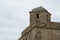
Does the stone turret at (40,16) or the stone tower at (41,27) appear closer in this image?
the stone tower at (41,27)

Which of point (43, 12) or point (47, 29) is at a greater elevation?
point (43, 12)

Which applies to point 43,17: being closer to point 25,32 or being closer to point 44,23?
point 44,23

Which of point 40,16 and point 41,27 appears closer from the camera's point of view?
point 41,27

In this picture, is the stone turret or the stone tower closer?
the stone tower

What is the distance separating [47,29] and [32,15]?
3.59 metres

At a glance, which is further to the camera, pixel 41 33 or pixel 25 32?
pixel 25 32

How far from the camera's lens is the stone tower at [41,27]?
135ft

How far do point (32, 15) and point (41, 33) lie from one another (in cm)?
376

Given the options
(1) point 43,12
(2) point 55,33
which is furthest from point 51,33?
(1) point 43,12

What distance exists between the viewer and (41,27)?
4141cm

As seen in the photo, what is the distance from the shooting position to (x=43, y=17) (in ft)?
139

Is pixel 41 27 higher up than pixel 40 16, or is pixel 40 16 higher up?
pixel 40 16

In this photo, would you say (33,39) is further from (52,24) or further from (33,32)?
(52,24)

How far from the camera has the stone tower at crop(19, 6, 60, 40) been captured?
41.2 meters
